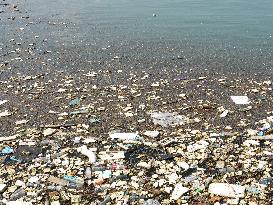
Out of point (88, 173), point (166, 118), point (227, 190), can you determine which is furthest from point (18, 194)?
point (166, 118)

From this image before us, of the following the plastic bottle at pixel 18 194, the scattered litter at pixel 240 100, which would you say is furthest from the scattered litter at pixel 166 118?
the plastic bottle at pixel 18 194

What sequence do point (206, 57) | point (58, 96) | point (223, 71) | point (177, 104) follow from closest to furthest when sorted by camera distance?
point (177, 104), point (58, 96), point (223, 71), point (206, 57)

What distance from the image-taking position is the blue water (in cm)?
1731

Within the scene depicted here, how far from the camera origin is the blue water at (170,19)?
17.3m

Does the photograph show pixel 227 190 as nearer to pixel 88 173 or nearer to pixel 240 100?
pixel 88 173

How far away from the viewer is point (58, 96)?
37.0 feet

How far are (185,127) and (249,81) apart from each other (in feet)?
12.9

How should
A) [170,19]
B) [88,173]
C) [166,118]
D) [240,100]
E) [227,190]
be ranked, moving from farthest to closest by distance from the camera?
[170,19] → [240,100] → [166,118] → [88,173] → [227,190]

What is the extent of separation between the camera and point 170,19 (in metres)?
20.0

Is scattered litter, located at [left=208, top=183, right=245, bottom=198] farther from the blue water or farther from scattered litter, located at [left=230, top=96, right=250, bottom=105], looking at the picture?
the blue water

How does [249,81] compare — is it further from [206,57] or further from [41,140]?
[41,140]

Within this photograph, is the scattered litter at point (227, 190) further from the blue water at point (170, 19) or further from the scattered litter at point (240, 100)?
the blue water at point (170, 19)

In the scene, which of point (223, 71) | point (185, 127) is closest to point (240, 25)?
point (223, 71)

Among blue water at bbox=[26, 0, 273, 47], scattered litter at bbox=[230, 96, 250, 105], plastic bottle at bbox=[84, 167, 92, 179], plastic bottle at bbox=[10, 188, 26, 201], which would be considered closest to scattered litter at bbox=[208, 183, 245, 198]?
plastic bottle at bbox=[84, 167, 92, 179]
